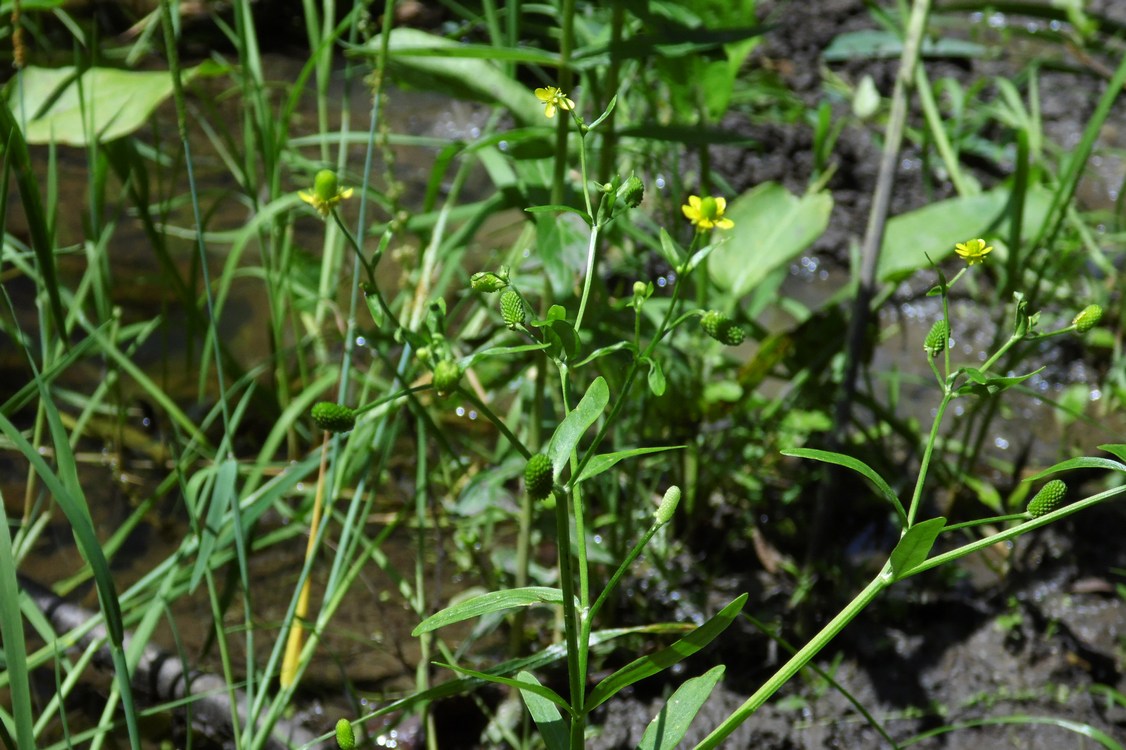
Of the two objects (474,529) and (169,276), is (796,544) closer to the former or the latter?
(474,529)

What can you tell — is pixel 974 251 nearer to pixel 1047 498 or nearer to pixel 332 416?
pixel 1047 498

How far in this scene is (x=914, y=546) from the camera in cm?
65

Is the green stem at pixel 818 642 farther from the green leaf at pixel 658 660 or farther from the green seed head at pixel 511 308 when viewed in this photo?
the green seed head at pixel 511 308

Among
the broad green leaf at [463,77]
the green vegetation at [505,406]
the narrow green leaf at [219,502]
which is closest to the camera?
the green vegetation at [505,406]

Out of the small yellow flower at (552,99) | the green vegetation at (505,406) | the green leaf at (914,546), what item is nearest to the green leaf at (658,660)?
the green vegetation at (505,406)

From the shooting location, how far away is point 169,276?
1.41 meters

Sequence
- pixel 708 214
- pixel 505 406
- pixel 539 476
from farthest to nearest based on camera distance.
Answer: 1. pixel 505 406
2. pixel 708 214
3. pixel 539 476

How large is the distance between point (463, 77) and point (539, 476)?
2.24 ft

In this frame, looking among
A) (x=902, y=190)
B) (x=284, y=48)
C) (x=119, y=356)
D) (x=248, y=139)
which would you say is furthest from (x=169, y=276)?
(x=284, y=48)

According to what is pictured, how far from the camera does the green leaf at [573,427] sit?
2.09ft

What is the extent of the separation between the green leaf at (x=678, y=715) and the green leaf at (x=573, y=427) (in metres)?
0.21

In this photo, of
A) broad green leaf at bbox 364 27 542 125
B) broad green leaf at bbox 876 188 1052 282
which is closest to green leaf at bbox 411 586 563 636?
broad green leaf at bbox 364 27 542 125

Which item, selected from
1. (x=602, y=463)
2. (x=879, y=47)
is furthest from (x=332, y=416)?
(x=879, y=47)

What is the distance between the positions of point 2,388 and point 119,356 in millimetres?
525
